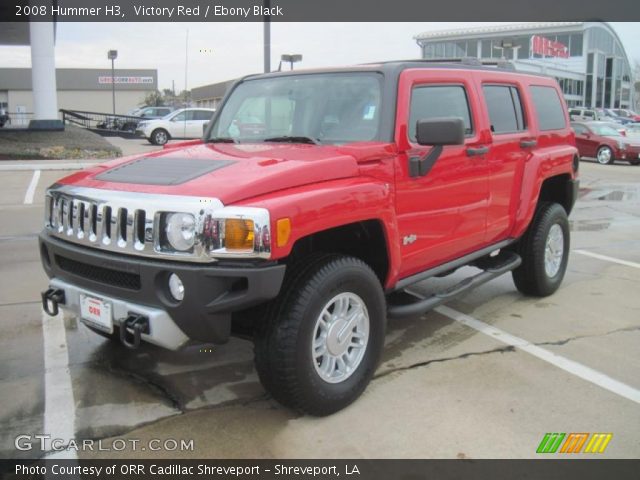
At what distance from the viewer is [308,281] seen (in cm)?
317

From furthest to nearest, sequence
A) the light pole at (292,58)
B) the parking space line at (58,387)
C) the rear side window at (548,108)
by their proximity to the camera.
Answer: the light pole at (292,58) → the rear side window at (548,108) → the parking space line at (58,387)

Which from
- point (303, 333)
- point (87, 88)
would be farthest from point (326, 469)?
point (87, 88)

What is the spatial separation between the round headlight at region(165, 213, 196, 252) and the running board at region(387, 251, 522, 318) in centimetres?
149

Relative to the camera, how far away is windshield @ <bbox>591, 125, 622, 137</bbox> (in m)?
21.6

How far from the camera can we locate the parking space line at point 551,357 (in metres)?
3.78

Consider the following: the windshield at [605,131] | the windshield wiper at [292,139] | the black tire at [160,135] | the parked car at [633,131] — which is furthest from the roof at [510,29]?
the windshield wiper at [292,139]

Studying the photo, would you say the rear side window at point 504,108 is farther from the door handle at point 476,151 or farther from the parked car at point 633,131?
the parked car at point 633,131

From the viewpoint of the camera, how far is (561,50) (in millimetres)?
62062

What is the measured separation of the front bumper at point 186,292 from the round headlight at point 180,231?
97 millimetres

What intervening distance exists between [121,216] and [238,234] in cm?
67

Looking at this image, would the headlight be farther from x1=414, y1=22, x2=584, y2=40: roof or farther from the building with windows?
x1=414, y1=22, x2=584, y2=40: roof

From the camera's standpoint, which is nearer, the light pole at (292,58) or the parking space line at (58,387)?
the parking space line at (58,387)

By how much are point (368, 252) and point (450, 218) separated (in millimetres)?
820

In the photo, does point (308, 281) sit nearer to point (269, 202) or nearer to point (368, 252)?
point (269, 202)
